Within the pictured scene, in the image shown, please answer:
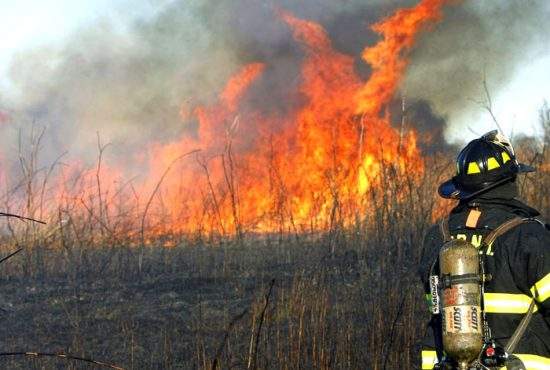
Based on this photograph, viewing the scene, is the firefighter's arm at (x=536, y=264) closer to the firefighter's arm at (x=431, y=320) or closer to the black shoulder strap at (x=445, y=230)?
the black shoulder strap at (x=445, y=230)

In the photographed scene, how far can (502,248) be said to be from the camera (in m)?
3.04

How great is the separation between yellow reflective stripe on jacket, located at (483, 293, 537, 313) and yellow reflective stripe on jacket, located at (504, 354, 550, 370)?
174 mm

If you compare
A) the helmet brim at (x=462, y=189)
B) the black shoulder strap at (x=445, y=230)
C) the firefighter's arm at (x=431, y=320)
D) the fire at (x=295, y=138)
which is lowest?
the firefighter's arm at (x=431, y=320)

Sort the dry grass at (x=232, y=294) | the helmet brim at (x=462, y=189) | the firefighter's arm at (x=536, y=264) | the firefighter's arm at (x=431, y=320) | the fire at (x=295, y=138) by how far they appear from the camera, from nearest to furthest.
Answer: the firefighter's arm at (x=536, y=264) → the helmet brim at (x=462, y=189) → the firefighter's arm at (x=431, y=320) → the dry grass at (x=232, y=294) → the fire at (x=295, y=138)

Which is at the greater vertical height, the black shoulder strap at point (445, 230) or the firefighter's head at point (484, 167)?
the firefighter's head at point (484, 167)

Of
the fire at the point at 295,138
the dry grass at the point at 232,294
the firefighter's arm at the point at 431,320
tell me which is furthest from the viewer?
the fire at the point at 295,138

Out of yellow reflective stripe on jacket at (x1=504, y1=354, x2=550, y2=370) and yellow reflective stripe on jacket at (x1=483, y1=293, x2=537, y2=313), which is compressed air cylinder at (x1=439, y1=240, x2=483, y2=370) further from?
yellow reflective stripe on jacket at (x1=504, y1=354, x2=550, y2=370)

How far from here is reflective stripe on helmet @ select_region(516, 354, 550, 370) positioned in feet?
9.73

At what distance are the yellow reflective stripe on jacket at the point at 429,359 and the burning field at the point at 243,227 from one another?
2.49 feet

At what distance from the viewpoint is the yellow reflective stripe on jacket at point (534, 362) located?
2.96m

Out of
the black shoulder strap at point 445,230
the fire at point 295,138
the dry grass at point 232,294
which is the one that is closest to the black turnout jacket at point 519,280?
the black shoulder strap at point 445,230

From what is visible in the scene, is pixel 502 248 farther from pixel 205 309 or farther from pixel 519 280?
pixel 205 309

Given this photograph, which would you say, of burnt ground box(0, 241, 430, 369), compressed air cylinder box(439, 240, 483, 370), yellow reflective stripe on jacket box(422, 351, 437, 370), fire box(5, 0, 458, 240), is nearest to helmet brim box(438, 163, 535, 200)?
compressed air cylinder box(439, 240, 483, 370)

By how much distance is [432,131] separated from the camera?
1684 cm
